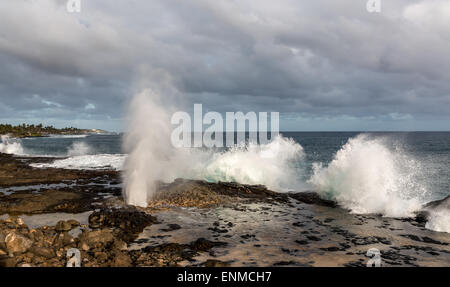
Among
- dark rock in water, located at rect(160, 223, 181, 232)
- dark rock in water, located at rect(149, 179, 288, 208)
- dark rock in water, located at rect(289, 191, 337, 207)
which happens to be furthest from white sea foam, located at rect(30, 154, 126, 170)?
dark rock in water, located at rect(160, 223, 181, 232)

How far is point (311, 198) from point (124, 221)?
13259 millimetres

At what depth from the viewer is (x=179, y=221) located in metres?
15.2

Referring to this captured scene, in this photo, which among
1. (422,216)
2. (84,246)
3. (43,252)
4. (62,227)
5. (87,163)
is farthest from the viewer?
(87,163)

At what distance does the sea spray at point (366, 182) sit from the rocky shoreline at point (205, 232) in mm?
986

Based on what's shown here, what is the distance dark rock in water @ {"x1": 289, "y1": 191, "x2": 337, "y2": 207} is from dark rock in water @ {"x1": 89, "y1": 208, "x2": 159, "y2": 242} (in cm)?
1100

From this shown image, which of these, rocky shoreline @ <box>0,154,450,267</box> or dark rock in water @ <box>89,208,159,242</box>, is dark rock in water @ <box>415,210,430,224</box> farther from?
dark rock in water @ <box>89,208,159,242</box>

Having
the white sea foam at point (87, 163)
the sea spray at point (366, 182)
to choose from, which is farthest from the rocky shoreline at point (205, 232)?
the white sea foam at point (87, 163)

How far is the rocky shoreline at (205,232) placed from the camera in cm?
1018

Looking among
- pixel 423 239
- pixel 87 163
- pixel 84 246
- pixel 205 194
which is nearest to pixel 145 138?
pixel 205 194

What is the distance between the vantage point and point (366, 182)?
766 inches

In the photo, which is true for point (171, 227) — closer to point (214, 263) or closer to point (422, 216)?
point (214, 263)
